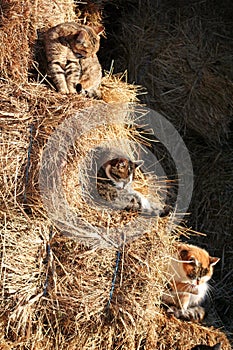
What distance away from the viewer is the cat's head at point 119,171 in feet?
12.5

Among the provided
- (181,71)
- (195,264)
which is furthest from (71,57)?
(195,264)

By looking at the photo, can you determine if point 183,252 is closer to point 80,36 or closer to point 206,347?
point 206,347

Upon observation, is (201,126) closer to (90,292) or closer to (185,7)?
(185,7)

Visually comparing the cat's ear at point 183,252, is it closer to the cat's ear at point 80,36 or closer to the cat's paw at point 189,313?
the cat's paw at point 189,313

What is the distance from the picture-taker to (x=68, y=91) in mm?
3953

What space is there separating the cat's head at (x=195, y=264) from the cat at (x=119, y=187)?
1.30 feet

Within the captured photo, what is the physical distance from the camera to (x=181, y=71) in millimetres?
→ 4891

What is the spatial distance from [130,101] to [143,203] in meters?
0.95

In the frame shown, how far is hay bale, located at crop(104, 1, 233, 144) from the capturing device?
4891mm

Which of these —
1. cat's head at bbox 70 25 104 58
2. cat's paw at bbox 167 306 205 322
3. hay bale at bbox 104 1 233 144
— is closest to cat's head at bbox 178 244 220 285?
cat's paw at bbox 167 306 205 322

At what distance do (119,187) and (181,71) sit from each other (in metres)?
1.41

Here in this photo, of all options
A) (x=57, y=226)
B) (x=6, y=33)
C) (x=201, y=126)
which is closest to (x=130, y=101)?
(x=201, y=126)

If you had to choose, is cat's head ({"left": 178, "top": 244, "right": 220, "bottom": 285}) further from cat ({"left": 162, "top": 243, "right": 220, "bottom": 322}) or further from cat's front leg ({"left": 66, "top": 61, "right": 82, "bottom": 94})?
cat's front leg ({"left": 66, "top": 61, "right": 82, "bottom": 94})

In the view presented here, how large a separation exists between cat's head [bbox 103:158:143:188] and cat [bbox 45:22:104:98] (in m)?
0.52
